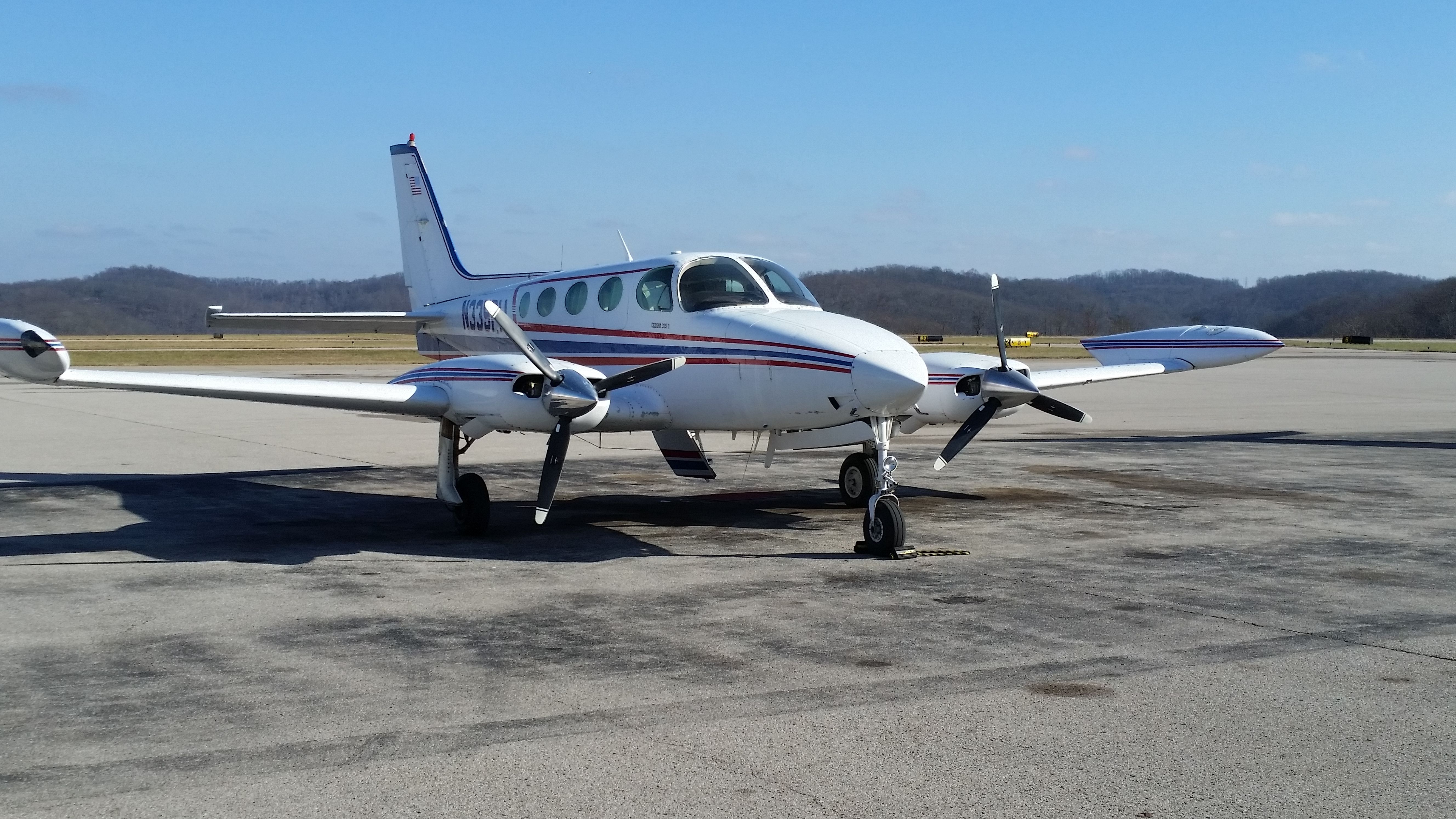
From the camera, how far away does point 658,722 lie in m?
6.04

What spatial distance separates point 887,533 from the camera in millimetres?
11016

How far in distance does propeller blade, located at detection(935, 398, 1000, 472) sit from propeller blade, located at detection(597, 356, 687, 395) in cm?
315

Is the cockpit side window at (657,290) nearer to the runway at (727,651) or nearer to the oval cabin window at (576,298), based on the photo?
the oval cabin window at (576,298)

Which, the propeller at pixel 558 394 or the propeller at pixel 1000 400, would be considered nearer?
the propeller at pixel 558 394

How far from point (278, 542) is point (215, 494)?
4.38 meters

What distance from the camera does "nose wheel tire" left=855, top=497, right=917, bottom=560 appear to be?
11.0 m

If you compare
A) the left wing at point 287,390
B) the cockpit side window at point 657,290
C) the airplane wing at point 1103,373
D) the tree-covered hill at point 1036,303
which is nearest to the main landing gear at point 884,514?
the airplane wing at point 1103,373

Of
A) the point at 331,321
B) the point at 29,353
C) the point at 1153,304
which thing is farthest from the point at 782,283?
the point at 1153,304

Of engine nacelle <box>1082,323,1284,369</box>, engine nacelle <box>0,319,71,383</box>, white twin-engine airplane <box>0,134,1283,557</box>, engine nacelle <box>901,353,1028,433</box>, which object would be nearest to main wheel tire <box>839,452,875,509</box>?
white twin-engine airplane <box>0,134,1283,557</box>

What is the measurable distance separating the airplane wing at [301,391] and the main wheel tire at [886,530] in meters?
4.49

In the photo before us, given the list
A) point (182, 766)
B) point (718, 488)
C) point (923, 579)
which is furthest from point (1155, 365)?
point (182, 766)

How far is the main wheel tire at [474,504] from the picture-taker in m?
12.5

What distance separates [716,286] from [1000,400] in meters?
3.38

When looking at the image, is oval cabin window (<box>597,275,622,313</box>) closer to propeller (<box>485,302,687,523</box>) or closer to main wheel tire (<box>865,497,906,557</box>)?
propeller (<box>485,302,687,523</box>)
